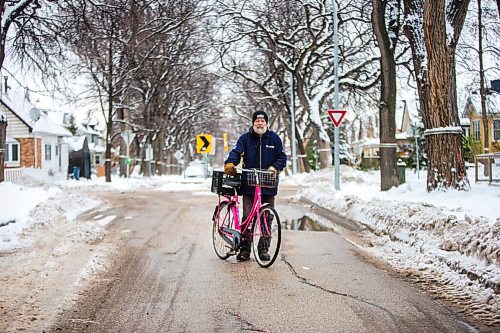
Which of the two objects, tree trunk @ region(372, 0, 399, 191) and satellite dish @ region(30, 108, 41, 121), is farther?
satellite dish @ region(30, 108, 41, 121)

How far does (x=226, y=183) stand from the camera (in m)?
8.41

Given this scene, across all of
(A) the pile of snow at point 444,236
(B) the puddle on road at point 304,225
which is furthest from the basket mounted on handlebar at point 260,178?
(B) the puddle on road at point 304,225

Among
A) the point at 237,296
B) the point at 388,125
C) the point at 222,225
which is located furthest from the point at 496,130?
the point at 237,296

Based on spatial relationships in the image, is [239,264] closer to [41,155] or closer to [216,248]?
[216,248]

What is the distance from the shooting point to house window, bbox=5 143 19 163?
44000 mm

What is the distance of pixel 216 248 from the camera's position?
30.5ft

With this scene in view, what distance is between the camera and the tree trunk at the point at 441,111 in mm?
13178

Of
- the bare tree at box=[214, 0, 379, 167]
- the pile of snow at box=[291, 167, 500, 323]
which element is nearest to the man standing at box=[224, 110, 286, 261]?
the pile of snow at box=[291, 167, 500, 323]

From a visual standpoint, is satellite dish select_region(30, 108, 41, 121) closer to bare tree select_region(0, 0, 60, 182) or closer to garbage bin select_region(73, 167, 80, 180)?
garbage bin select_region(73, 167, 80, 180)

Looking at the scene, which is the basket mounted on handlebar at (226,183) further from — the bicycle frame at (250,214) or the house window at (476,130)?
the house window at (476,130)

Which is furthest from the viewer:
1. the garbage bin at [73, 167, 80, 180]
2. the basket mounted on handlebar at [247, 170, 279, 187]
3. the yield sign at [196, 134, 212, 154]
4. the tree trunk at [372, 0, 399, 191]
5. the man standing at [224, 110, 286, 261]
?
the garbage bin at [73, 167, 80, 180]

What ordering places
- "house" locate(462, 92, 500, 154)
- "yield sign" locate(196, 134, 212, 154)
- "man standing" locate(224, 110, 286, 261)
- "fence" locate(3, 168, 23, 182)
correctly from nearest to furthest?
"man standing" locate(224, 110, 286, 261)
"fence" locate(3, 168, 23, 182)
"house" locate(462, 92, 500, 154)
"yield sign" locate(196, 134, 212, 154)

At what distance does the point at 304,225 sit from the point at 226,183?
5839 millimetres

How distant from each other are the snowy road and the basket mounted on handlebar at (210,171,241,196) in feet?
3.36
